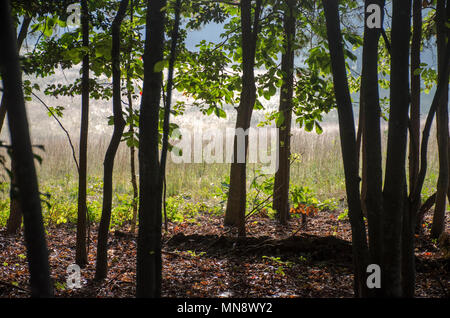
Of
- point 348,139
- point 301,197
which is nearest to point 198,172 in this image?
point 301,197

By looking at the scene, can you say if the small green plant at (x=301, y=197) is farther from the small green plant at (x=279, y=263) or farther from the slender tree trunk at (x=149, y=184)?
the slender tree trunk at (x=149, y=184)

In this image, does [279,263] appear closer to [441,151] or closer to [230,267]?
[230,267]

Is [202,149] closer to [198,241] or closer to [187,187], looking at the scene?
[187,187]

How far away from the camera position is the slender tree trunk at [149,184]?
7.00 feet

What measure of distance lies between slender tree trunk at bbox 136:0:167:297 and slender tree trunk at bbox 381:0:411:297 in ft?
4.34

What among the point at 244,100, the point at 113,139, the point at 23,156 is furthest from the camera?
the point at 244,100

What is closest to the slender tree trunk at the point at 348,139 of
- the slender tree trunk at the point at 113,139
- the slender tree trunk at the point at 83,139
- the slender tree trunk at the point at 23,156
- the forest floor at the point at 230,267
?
the forest floor at the point at 230,267

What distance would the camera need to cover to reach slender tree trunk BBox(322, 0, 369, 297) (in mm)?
2332

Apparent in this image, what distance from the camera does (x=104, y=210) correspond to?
3402 mm

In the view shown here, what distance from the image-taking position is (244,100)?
163 inches

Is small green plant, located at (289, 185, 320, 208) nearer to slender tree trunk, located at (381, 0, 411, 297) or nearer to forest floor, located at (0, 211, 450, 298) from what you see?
forest floor, located at (0, 211, 450, 298)

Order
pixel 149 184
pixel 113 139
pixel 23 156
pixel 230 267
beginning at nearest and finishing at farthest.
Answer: pixel 23 156 → pixel 149 184 → pixel 113 139 → pixel 230 267

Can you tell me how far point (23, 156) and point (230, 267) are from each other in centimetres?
271
